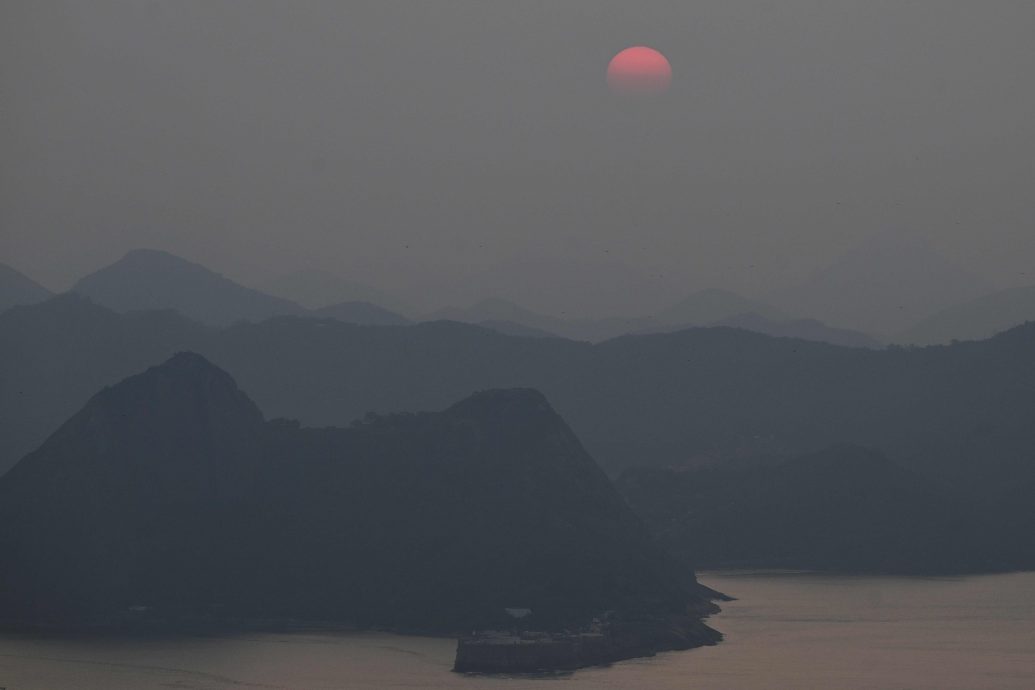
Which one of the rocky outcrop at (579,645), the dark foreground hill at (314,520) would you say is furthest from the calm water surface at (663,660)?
the dark foreground hill at (314,520)

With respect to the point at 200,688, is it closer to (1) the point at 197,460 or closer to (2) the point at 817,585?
(1) the point at 197,460

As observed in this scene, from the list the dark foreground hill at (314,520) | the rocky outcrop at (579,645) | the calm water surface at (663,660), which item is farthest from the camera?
the dark foreground hill at (314,520)

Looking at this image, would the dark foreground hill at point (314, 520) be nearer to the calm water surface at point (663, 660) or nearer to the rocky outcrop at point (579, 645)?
the rocky outcrop at point (579, 645)

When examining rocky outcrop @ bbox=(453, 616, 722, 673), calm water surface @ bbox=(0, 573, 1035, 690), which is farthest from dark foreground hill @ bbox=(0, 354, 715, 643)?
calm water surface @ bbox=(0, 573, 1035, 690)

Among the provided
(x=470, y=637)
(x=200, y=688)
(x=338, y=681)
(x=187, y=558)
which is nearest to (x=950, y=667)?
(x=470, y=637)

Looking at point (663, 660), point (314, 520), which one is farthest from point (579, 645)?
point (314, 520)

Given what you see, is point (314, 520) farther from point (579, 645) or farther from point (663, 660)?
point (663, 660)

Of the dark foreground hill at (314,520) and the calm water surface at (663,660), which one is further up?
the dark foreground hill at (314,520)
